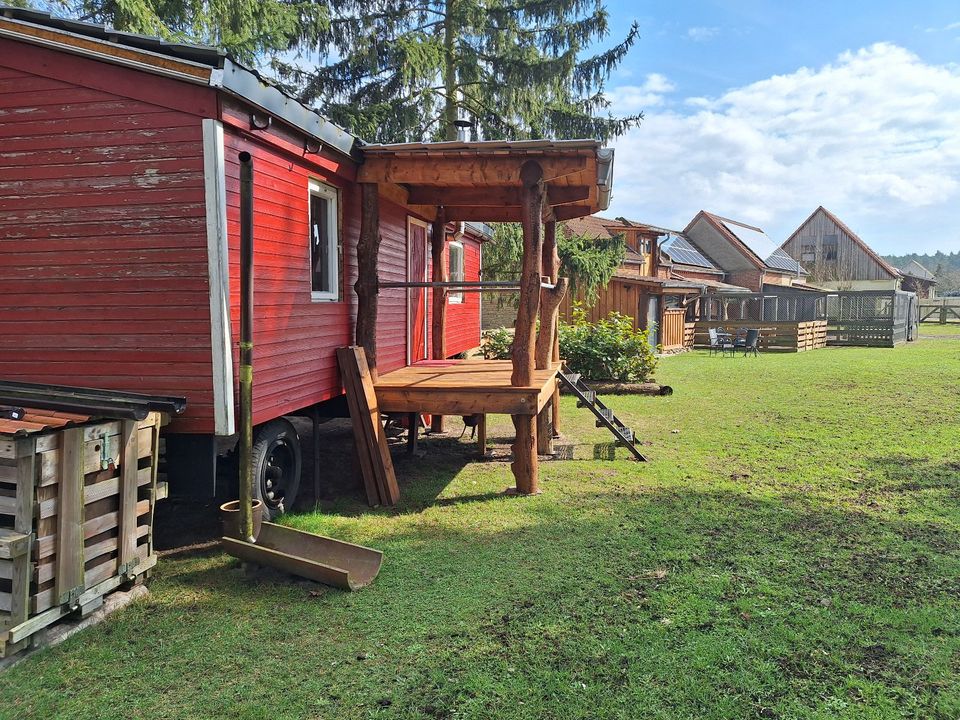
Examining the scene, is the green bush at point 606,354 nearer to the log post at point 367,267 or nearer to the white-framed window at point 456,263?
the white-framed window at point 456,263

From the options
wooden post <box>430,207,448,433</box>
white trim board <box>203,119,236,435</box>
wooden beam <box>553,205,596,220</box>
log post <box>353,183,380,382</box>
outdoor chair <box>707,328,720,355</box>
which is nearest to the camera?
white trim board <box>203,119,236,435</box>

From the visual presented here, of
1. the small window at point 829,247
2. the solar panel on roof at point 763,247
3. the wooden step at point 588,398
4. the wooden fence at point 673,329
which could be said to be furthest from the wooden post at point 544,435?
the small window at point 829,247

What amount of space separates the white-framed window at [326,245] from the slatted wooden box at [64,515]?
2.97 meters

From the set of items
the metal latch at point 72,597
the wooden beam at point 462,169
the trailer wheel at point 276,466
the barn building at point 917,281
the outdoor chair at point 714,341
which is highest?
the barn building at point 917,281

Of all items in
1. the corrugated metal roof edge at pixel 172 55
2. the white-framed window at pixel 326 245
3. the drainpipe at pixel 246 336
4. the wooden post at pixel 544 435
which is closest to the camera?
the drainpipe at pixel 246 336

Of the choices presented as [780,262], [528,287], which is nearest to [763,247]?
[780,262]

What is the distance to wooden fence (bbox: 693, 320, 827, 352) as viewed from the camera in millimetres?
26594

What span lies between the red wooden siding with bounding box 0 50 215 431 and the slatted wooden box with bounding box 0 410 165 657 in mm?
833

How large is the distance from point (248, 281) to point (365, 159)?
3.09 m

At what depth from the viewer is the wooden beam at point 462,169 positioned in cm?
673

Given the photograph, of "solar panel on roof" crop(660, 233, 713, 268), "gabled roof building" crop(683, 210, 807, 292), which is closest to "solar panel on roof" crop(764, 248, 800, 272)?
"gabled roof building" crop(683, 210, 807, 292)

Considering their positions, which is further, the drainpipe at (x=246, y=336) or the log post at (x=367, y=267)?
the log post at (x=367, y=267)

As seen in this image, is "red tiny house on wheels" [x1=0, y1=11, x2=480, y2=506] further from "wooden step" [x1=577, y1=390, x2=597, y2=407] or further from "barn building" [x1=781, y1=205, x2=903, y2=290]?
"barn building" [x1=781, y1=205, x2=903, y2=290]

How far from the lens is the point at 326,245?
718cm
